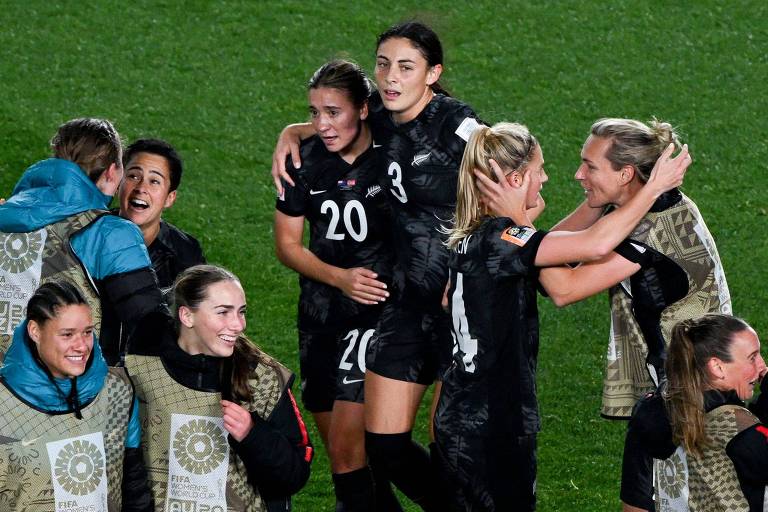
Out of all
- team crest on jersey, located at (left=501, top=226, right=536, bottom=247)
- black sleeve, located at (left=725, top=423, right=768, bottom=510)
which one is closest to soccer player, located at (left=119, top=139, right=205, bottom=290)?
team crest on jersey, located at (left=501, top=226, right=536, bottom=247)

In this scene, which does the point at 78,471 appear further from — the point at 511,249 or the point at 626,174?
the point at 626,174

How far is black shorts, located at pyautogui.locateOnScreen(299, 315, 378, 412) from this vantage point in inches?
218

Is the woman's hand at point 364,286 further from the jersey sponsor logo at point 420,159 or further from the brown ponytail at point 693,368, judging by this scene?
the brown ponytail at point 693,368

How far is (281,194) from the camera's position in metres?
5.72

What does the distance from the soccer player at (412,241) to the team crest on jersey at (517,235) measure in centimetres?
81

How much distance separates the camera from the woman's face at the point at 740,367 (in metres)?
4.24

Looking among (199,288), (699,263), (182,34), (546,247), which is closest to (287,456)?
(199,288)

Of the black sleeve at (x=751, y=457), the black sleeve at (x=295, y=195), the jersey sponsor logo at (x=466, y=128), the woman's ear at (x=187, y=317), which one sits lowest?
the black sleeve at (x=751, y=457)

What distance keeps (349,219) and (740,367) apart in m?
1.86

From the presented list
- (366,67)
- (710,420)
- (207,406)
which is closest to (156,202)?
(207,406)

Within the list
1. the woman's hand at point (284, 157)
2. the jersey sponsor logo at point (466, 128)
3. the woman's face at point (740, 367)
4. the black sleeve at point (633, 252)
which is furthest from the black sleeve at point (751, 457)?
the woman's hand at point (284, 157)

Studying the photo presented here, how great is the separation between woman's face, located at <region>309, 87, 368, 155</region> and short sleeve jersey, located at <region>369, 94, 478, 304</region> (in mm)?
290

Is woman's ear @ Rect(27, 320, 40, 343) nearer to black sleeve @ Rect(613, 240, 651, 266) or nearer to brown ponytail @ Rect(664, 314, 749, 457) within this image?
black sleeve @ Rect(613, 240, 651, 266)

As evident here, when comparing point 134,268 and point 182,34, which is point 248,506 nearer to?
point 134,268
